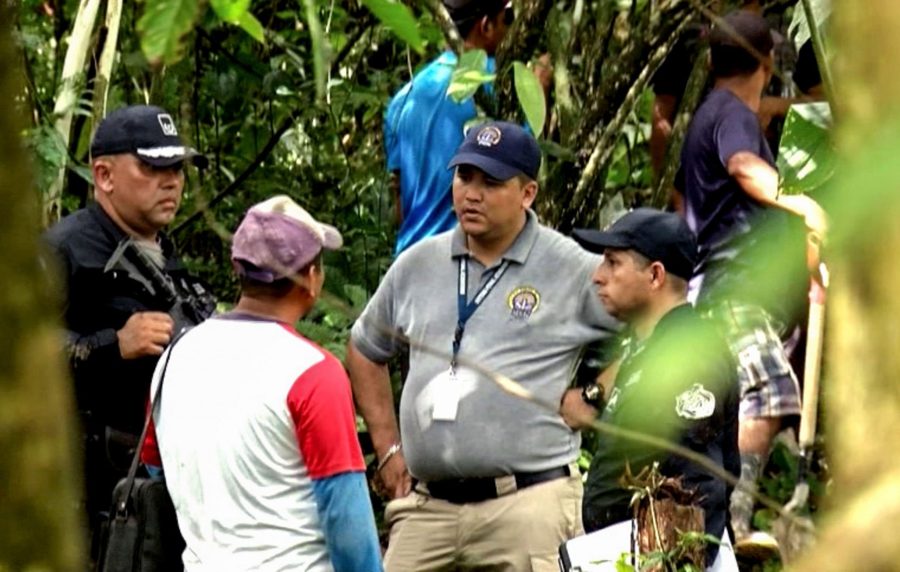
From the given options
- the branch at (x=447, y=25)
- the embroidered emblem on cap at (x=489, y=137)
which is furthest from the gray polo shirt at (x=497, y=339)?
the branch at (x=447, y=25)

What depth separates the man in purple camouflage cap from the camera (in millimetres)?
4781

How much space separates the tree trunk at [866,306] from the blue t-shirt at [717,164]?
5.95 meters

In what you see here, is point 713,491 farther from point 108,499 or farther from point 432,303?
point 108,499

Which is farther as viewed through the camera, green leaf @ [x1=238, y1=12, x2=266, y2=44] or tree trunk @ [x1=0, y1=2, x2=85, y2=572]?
green leaf @ [x1=238, y1=12, x2=266, y2=44]

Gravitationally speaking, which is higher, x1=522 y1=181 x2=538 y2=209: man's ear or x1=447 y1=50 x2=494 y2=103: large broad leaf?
x1=447 y1=50 x2=494 y2=103: large broad leaf

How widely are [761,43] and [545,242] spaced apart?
931 mm

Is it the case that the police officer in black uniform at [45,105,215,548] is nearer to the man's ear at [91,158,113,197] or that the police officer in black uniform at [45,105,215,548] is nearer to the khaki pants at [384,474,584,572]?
the man's ear at [91,158,113,197]

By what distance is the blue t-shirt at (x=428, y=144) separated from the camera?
283 inches

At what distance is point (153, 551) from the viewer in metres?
5.30

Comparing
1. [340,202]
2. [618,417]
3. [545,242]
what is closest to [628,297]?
[545,242]

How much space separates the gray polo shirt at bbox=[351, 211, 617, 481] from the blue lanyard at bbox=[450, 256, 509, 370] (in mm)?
13

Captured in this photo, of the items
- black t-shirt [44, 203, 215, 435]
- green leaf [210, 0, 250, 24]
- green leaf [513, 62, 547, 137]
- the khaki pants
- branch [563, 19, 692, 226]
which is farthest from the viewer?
branch [563, 19, 692, 226]

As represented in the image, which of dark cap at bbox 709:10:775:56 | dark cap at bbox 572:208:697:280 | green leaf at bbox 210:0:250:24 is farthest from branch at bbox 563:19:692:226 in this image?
green leaf at bbox 210:0:250:24

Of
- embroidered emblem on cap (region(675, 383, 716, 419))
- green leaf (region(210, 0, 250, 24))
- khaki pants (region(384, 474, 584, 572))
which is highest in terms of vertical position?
green leaf (region(210, 0, 250, 24))
